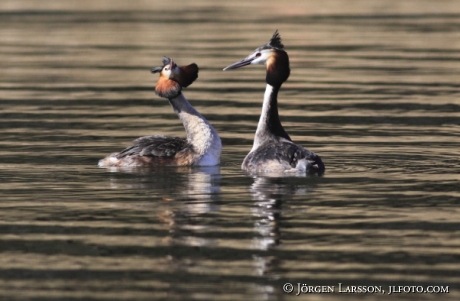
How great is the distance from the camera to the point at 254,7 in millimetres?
39688

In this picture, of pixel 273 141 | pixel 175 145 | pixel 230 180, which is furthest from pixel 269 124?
pixel 230 180

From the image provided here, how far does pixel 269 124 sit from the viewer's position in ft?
46.4

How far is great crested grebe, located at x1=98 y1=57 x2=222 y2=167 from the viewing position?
13.7 metres

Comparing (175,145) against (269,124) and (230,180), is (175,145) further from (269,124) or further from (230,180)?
(230,180)

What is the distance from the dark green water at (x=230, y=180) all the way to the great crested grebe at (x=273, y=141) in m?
0.26

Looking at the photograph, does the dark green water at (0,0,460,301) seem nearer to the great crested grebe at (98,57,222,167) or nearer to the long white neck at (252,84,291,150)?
the great crested grebe at (98,57,222,167)

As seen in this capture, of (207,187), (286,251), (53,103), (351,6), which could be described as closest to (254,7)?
(351,6)

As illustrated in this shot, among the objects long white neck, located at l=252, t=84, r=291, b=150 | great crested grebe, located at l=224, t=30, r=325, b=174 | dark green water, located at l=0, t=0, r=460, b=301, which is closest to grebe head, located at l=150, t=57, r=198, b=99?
great crested grebe, located at l=224, t=30, r=325, b=174

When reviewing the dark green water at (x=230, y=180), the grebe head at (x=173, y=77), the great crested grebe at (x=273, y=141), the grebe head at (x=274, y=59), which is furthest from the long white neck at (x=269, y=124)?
the grebe head at (x=173, y=77)

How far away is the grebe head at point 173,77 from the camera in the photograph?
14.0m

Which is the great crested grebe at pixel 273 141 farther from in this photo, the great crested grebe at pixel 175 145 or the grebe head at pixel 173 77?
the grebe head at pixel 173 77

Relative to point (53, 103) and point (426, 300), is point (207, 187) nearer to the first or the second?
point (426, 300)

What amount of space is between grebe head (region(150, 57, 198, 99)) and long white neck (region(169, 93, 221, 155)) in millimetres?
246

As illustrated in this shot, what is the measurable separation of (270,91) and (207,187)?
7.42 ft
